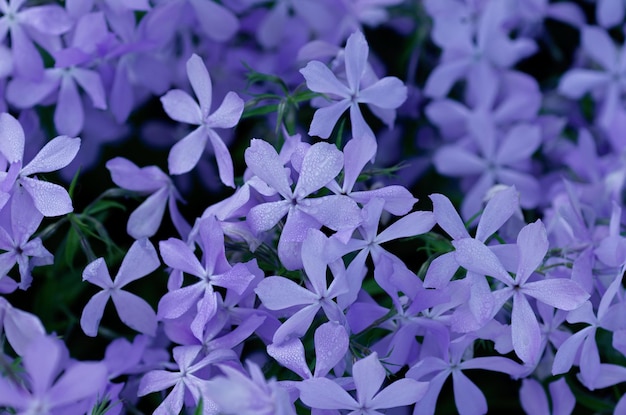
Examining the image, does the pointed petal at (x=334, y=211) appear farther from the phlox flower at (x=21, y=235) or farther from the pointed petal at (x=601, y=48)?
the pointed petal at (x=601, y=48)

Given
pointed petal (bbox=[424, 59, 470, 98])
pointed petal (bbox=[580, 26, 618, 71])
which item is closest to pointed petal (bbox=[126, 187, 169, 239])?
pointed petal (bbox=[424, 59, 470, 98])

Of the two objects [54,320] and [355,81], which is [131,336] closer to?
[54,320]

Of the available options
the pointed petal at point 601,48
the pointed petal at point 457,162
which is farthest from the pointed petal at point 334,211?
the pointed petal at point 601,48

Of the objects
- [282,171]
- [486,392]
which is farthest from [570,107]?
[282,171]

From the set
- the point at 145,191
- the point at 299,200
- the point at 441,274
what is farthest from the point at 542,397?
the point at 145,191

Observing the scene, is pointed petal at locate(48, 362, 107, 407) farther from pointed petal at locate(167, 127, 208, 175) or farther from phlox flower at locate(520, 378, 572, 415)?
phlox flower at locate(520, 378, 572, 415)

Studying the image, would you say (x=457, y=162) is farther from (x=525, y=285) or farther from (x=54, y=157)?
(x=54, y=157)
